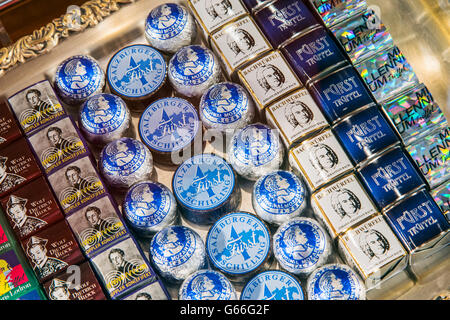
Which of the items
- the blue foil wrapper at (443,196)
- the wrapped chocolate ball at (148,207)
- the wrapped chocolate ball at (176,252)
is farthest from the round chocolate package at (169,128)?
the blue foil wrapper at (443,196)

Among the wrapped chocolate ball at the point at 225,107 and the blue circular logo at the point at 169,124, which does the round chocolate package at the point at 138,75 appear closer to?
the blue circular logo at the point at 169,124

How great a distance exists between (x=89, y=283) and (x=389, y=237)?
843 millimetres

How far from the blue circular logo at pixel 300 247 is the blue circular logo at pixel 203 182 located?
22 cm

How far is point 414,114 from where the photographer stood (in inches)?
67.3

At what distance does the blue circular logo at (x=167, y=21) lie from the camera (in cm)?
182

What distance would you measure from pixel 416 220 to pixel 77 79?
3.62ft

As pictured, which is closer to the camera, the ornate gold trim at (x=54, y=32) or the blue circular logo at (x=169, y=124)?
the blue circular logo at (x=169, y=124)

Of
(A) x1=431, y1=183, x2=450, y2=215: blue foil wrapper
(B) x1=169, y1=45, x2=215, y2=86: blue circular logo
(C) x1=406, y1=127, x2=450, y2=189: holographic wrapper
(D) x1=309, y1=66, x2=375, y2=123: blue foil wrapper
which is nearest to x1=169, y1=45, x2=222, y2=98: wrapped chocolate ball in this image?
(B) x1=169, y1=45, x2=215, y2=86: blue circular logo

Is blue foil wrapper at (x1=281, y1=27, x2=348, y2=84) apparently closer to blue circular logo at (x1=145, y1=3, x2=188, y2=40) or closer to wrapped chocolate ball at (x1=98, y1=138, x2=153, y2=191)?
blue circular logo at (x1=145, y1=3, x2=188, y2=40)

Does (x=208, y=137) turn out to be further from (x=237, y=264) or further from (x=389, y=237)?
(x=389, y=237)

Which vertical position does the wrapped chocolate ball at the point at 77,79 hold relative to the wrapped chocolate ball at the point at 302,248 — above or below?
above

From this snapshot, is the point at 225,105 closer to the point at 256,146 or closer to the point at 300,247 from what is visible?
the point at 256,146

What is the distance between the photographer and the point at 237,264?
160 centimetres

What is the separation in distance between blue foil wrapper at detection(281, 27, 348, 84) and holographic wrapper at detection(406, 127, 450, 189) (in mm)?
345
